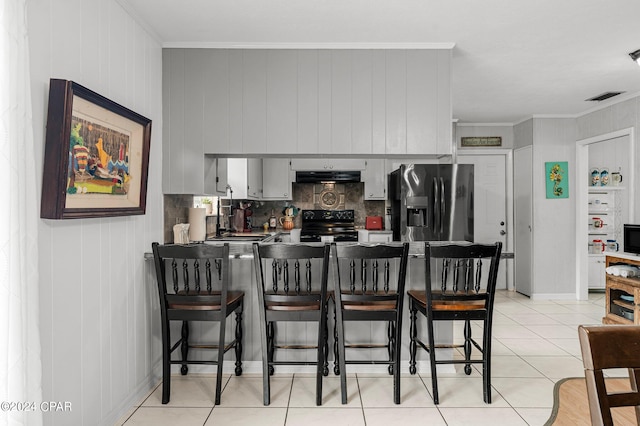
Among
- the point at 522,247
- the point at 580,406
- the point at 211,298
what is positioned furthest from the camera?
the point at 522,247

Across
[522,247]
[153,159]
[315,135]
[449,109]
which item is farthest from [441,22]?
[522,247]

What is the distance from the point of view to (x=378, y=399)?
277cm

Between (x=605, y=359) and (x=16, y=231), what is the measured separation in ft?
5.81

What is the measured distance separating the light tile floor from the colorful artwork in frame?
2.78 meters

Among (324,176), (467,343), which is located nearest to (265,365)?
(467,343)

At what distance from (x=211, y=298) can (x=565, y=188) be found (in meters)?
5.17

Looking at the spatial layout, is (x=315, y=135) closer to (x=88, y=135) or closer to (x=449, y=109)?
(x=449, y=109)

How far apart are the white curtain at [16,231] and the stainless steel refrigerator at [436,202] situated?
12.4 feet

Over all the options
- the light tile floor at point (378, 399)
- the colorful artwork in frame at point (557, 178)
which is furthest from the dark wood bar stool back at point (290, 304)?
the colorful artwork in frame at point (557, 178)

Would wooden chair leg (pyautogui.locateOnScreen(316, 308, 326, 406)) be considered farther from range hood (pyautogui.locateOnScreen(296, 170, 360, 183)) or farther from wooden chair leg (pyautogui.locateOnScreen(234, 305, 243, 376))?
range hood (pyautogui.locateOnScreen(296, 170, 360, 183))

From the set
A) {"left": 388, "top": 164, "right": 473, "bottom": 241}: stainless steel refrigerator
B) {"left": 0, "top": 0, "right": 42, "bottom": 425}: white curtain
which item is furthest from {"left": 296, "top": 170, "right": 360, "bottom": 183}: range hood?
{"left": 0, "top": 0, "right": 42, "bottom": 425}: white curtain

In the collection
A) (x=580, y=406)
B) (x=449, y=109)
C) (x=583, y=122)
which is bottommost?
(x=580, y=406)

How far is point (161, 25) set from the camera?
9.81ft

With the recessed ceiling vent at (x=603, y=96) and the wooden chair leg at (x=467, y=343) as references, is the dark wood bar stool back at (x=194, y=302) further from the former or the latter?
the recessed ceiling vent at (x=603, y=96)
